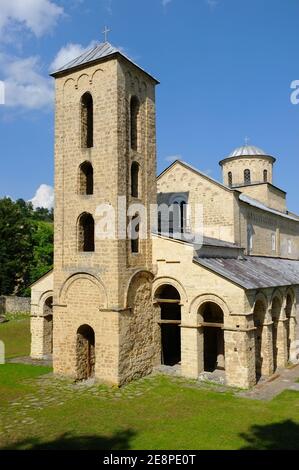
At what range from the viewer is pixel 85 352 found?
16.9 m

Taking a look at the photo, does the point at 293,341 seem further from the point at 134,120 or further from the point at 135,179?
the point at 134,120

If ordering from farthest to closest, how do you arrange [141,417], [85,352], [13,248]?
[13,248] < [85,352] < [141,417]

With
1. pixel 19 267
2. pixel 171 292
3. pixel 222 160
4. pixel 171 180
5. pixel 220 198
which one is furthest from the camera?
pixel 19 267

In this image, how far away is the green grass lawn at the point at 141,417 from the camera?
10516 millimetres

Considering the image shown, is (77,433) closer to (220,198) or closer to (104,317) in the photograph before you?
(104,317)

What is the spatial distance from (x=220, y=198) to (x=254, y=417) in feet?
42.3

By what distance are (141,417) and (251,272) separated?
30.5 feet

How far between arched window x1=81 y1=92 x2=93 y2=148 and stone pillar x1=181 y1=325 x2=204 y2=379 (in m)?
8.96

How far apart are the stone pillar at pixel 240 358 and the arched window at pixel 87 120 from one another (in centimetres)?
990

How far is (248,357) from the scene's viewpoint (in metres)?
15.0

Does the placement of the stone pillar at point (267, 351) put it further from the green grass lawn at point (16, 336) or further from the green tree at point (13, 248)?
the green tree at point (13, 248)

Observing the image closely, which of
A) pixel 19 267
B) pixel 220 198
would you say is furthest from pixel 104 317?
pixel 19 267

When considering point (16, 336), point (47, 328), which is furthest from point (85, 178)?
point (16, 336)

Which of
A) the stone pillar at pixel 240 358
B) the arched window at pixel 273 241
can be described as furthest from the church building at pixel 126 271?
the arched window at pixel 273 241
